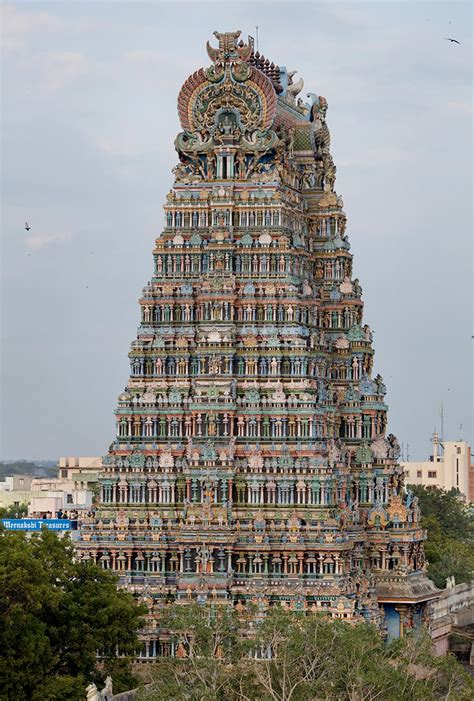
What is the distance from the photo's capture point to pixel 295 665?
206 feet

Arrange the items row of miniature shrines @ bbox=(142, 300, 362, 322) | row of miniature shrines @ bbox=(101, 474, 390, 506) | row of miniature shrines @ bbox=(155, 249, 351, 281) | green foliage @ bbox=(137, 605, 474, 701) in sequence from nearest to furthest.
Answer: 1. green foliage @ bbox=(137, 605, 474, 701)
2. row of miniature shrines @ bbox=(101, 474, 390, 506)
3. row of miniature shrines @ bbox=(142, 300, 362, 322)
4. row of miniature shrines @ bbox=(155, 249, 351, 281)

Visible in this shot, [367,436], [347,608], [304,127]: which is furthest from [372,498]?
[304,127]

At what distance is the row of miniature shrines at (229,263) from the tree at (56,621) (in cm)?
1252

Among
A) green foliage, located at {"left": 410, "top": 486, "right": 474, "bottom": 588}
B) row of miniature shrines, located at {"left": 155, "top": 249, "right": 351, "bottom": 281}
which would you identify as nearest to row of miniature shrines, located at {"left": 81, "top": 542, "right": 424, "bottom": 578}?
row of miniature shrines, located at {"left": 155, "top": 249, "right": 351, "bottom": 281}

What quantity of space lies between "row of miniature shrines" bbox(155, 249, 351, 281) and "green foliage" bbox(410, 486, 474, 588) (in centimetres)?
3031

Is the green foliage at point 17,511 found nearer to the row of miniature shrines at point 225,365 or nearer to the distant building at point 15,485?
the distant building at point 15,485

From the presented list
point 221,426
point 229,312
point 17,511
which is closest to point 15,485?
point 17,511

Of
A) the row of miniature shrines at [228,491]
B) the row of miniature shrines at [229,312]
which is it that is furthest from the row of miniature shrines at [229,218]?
the row of miniature shrines at [228,491]

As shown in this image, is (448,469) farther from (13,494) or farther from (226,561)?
(226,561)

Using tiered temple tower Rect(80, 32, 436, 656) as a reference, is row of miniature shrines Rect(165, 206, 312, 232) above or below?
above

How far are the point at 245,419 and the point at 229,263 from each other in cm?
572

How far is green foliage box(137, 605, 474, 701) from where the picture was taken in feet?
200

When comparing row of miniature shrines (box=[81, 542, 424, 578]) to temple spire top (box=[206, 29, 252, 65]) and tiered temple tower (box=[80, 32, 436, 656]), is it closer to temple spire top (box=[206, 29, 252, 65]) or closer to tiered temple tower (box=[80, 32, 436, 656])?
tiered temple tower (box=[80, 32, 436, 656])

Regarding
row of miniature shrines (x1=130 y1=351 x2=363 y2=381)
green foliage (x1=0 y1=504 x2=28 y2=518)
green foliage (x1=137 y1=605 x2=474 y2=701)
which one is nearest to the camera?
green foliage (x1=137 y1=605 x2=474 y2=701)
